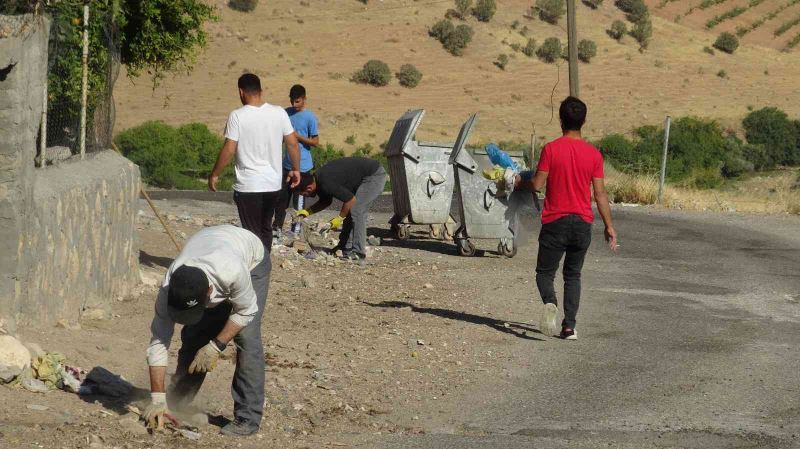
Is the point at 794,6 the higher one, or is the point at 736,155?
the point at 794,6

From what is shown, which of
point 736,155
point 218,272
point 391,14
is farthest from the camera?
point 391,14

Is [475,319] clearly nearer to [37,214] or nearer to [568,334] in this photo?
[568,334]

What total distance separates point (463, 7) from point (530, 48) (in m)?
4.64

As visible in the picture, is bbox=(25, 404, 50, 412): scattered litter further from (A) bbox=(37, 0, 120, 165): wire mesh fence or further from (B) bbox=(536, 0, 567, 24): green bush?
(B) bbox=(536, 0, 567, 24): green bush

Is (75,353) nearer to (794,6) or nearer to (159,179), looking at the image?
(159,179)

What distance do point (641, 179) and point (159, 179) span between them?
11.2 metres

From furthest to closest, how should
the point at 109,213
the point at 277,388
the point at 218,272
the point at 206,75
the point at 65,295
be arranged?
1. the point at 206,75
2. the point at 109,213
3. the point at 65,295
4. the point at 277,388
5. the point at 218,272

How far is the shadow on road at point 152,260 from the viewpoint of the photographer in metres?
12.3

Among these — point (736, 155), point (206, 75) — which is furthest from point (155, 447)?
point (206, 75)

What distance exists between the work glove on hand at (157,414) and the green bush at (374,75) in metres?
49.9

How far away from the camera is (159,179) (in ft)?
96.5

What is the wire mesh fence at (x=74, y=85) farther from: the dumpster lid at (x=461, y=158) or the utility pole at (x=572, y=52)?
the utility pole at (x=572, y=52)

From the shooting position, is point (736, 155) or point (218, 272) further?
point (736, 155)

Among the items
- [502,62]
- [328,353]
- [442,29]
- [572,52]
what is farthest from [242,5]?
[328,353]
